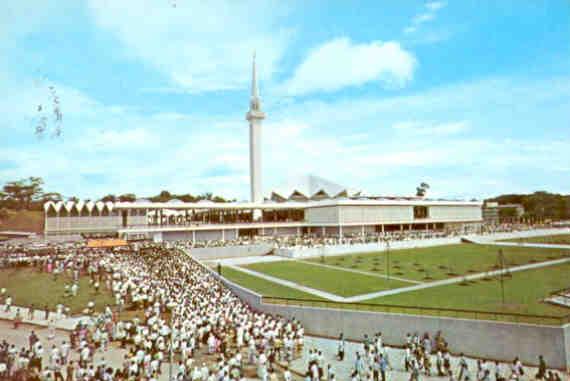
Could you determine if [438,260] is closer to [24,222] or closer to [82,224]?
[82,224]

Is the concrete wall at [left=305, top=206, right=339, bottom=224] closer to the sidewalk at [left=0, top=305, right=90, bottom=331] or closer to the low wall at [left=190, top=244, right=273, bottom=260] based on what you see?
the low wall at [left=190, top=244, right=273, bottom=260]

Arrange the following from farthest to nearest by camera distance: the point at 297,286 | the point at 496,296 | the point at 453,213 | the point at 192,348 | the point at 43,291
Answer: the point at 453,213 < the point at 297,286 < the point at 43,291 < the point at 496,296 < the point at 192,348

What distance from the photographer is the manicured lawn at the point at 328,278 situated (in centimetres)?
2458

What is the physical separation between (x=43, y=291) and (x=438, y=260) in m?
30.6

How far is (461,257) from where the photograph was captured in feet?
125

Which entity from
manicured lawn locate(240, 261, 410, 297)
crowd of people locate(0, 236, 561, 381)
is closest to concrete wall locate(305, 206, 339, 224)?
manicured lawn locate(240, 261, 410, 297)

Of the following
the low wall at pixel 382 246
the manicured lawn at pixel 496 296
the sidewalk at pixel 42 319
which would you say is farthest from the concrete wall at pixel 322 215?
the sidewalk at pixel 42 319

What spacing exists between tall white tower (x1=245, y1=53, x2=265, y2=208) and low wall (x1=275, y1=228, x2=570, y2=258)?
27.3m

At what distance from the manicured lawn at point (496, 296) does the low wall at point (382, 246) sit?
17.7 metres

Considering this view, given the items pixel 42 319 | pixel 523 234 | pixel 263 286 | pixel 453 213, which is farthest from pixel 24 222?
pixel 523 234

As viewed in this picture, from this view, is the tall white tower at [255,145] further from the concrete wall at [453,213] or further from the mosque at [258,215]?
the concrete wall at [453,213]

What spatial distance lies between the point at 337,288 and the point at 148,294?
36.1ft

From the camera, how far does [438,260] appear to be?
36.3 m

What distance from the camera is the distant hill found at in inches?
1937
